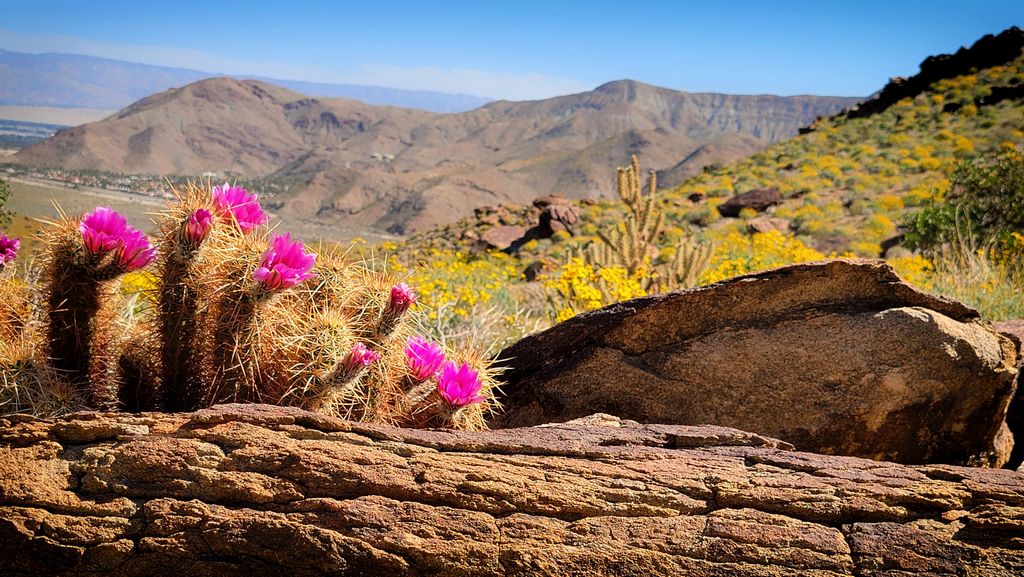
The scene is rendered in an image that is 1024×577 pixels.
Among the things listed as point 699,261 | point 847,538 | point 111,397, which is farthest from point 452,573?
point 699,261

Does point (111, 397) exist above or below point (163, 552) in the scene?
above

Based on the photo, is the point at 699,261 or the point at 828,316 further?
the point at 699,261

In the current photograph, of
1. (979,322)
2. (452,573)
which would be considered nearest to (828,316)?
(979,322)

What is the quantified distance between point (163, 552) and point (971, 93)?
130 ft

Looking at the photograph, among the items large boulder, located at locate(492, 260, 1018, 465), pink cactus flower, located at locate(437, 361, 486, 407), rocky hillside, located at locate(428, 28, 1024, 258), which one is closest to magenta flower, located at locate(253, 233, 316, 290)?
pink cactus flower, located at locate(437, 361, 486, 407)

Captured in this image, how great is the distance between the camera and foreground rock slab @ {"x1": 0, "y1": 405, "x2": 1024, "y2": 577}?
1.89m

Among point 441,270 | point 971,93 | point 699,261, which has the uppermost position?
point 971,93

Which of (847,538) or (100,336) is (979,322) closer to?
(847,538)

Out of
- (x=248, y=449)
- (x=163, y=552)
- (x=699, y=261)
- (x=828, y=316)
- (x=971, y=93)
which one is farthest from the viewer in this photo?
(x=971, y=93)

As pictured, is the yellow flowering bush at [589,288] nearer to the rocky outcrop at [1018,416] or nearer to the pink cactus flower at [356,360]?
the rocky outcrop at [1018,416]

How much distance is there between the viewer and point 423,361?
113 inches

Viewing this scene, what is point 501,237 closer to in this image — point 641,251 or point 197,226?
point 641,251

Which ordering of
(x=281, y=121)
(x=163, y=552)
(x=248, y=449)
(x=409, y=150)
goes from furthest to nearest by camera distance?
(x=281, y=121) < (x=409, y=150) < (x=248, y=449) < (x=163, y=552)

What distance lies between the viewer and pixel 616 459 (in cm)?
232
